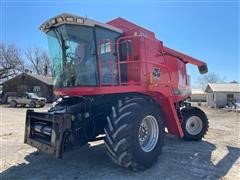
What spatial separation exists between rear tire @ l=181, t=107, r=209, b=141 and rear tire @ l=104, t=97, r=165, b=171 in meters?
3.17

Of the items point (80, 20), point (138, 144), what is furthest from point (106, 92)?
point (80, 20)

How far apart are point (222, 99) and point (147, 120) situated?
103 ft

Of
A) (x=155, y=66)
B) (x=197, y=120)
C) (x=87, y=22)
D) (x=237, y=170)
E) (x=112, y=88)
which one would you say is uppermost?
(x=87, y=22)

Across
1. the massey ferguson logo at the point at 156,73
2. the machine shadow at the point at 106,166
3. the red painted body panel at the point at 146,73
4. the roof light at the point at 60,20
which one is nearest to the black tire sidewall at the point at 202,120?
the red painted body panel at the point at 146,73

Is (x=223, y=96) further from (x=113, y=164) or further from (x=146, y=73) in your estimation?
(x=113, y=164)

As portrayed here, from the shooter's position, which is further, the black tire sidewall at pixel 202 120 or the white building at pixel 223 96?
the white building at pixel 223 96

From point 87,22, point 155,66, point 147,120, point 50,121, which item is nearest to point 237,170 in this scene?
point 147,120

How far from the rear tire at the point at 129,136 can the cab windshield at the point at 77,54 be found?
96cm

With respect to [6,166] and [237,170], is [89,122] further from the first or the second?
[237,170]

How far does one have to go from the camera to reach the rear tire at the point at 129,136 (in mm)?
5324

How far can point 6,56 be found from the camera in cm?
4884

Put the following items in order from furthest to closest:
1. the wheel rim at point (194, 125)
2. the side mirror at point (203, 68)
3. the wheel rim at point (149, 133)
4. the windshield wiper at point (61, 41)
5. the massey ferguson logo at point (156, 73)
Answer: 1. the side mirror at point (203, 68)
2. the wheel rim at point (194, 125)
3. the massey ferguson logo at point (156, 73)
4. the wheel rim at point (149, 133)
5. the windshield wiper at point (61, 41)

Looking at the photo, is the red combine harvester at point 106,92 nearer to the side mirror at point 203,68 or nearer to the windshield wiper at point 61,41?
the windshield wiper at point 61,41

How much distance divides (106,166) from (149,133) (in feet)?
4.45
